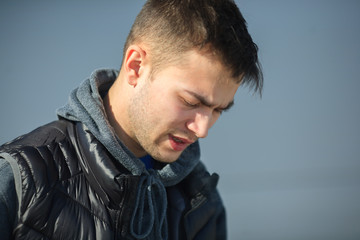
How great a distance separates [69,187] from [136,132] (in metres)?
0.40

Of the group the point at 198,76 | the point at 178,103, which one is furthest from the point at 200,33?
the point at 178,103

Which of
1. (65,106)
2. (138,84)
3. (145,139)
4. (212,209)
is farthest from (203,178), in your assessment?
(65,106)

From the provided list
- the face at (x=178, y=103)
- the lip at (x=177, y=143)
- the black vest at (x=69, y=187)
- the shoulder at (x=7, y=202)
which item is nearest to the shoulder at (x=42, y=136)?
the black vest at (x=69, y=187)

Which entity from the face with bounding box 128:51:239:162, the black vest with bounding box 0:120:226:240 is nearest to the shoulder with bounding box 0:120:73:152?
the black vest with bounding box 0:120:226:240

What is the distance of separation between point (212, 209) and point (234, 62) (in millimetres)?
822

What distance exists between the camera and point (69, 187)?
154 cm

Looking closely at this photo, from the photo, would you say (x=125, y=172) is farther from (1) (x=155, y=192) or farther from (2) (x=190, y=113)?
(2) (x=190, y=113)

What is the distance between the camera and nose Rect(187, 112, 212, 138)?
172 centimetres

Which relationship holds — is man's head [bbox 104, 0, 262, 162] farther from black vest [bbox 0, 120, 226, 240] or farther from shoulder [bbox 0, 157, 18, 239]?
shoulder [bbox 0, 157, 18, 239]

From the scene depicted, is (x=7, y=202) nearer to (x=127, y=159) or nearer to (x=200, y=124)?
(x=127, y=159)

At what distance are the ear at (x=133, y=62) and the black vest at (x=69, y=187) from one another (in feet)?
0.99

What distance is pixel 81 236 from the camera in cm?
148

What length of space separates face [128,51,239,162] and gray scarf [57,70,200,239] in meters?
0.12

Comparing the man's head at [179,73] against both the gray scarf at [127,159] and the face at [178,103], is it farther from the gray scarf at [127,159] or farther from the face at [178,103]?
the gray scarf at [127,159]
